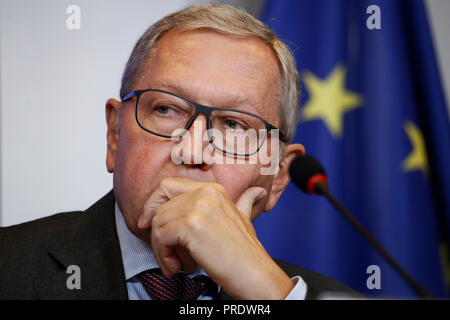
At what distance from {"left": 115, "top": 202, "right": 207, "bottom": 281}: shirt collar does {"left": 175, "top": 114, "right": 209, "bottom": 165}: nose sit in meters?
0.30

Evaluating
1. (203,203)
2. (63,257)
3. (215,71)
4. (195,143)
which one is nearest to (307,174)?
(203,203)

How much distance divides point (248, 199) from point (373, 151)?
107 centimetres

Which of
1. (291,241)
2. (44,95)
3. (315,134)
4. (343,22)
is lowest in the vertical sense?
(291,241)

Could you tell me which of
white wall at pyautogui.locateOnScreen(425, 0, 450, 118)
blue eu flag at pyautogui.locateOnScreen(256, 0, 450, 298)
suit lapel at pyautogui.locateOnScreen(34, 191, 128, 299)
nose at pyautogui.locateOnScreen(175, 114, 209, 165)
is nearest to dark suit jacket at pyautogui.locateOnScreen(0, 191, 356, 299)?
suit lapel at pyautogui.locateOnScreen(34, 191, 128, 299)

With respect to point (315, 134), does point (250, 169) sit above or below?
below

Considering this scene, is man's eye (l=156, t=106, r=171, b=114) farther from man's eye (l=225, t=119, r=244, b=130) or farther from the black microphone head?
the black microphone head

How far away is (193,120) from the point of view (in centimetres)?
133

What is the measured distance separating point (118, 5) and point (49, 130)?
21.7 inches

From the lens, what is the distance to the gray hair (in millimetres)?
1500

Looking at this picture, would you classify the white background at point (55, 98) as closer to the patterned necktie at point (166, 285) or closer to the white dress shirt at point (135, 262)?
the white dress shirt at point (135, 262)

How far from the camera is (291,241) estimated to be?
7.33ft
